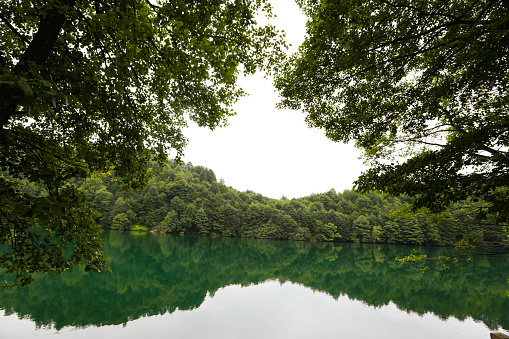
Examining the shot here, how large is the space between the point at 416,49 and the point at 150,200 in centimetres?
7753

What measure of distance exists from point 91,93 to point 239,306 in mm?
13745

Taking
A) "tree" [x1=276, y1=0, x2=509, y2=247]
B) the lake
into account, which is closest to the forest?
"tree" [x1=276, y1=0, x2=509, y2=247]

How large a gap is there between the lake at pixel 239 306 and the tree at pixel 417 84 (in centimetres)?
1000

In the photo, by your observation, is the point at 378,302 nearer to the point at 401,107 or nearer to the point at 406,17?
the point at 401,107

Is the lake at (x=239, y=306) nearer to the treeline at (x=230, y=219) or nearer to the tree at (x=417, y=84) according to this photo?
the tree at (x=417, y=84)

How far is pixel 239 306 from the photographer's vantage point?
12906 mm

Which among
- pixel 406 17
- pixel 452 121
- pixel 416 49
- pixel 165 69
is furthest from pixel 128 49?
pixel 452 121

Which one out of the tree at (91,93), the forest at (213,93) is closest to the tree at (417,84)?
the forest at (213,93)

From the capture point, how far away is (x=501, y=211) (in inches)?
145

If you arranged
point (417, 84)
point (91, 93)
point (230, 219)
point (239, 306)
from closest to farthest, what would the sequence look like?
point (91, 93) → point (417, 84) → point (239, 306) → point (230, 219)

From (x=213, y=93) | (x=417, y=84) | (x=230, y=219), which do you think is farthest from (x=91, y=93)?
(x=230, y=219)

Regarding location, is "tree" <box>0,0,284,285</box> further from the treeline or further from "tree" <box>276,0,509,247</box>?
the treeline

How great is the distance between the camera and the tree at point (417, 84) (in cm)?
396

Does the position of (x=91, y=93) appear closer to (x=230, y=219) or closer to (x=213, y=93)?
(x=213, y=93)
